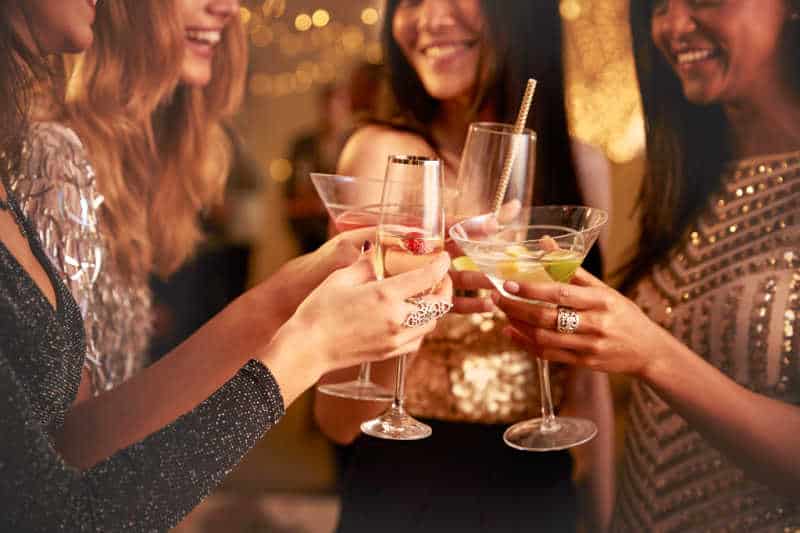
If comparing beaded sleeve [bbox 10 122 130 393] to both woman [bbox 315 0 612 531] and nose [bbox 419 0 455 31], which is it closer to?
woman [bbox 315 0 612 531]

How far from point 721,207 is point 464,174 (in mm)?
401

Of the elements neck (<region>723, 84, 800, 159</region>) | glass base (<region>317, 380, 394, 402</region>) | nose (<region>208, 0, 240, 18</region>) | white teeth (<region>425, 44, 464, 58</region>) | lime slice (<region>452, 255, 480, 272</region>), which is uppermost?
nose (<region>208, 0, 240, 18</region>)

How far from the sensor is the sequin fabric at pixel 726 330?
1438 mm

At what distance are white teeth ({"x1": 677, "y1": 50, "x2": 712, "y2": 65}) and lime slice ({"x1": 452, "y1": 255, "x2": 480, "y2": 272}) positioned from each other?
45 cm

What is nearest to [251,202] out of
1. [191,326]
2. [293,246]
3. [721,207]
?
[293,246]

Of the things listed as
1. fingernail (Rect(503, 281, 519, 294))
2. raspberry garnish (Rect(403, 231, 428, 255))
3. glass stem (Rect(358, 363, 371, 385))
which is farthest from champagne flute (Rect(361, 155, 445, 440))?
glass stem (Rect(358, 363, 371, 385))

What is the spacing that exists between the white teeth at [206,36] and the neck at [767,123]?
0.86 metres

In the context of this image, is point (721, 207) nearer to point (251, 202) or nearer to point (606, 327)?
point (606, 327)

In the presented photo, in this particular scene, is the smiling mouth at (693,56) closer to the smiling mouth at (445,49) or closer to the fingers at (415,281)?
the smiling mouth at (445,49)

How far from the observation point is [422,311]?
4.09 feet

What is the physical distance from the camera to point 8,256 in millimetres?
1224

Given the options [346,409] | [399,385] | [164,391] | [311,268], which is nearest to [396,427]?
[399,385]

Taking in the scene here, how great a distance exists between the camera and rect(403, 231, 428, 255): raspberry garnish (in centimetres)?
128

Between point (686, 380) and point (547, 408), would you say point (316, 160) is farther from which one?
point (686, 380)
